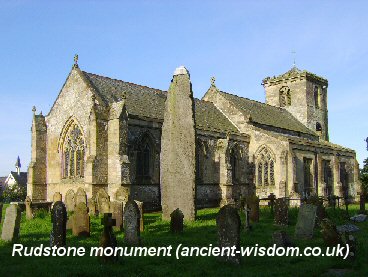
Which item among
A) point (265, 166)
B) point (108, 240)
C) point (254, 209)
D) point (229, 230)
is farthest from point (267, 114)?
point (108, 240)

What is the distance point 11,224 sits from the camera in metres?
11.3

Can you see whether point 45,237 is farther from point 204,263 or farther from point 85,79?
point 85,79

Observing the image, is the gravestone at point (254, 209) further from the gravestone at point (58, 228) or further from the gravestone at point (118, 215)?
A: the gravestone at point (58, 228)

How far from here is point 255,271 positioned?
7863 millimetres

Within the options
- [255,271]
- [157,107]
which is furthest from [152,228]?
[157,107]

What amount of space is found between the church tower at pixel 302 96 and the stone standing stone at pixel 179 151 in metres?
26.9

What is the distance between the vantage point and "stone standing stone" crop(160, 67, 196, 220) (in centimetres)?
1541

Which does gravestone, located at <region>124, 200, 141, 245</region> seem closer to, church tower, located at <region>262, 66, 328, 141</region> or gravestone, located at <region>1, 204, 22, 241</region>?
gravestone, located at <region>1, 204, 22, 241</region>

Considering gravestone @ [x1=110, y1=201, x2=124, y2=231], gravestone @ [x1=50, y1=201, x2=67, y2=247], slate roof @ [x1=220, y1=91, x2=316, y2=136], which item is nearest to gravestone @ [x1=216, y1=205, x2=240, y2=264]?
gravestone @ [x1=50, y1=201, x2=67, y2=247]

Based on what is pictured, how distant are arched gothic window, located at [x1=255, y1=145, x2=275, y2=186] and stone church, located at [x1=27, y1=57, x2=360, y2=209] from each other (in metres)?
0.07

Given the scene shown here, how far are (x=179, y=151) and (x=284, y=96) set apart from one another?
28.9m

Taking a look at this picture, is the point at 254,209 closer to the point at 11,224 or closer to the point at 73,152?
the point at 11,224

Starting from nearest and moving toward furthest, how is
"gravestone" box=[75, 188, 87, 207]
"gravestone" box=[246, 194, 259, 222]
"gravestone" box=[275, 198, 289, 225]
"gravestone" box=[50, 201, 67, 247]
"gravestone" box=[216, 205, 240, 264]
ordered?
"gravestone" box=[216, 205, 240, 264] < "gravestone" box=[50, 201, 67, 247] < "gravestone" box=[275, 198, 289, 225] < "gravestone" box=[246, 194, 259, 222] < "gravestone" box=[75, 188, 87, 207]

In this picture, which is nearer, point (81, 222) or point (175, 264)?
point (175, 264)
